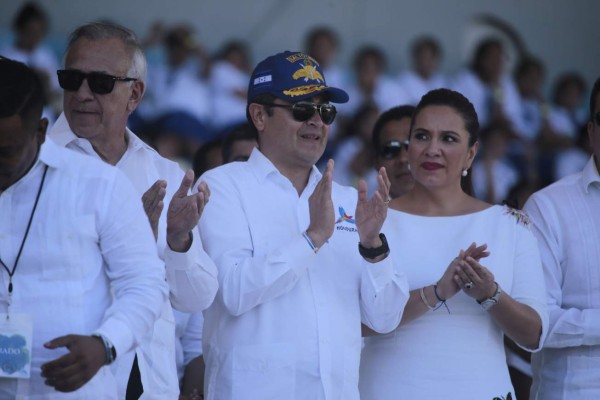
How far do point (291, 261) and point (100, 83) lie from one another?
3.65ft

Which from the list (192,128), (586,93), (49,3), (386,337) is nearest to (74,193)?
(386,337)

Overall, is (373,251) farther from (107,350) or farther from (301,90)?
(107,350)

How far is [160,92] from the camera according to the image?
9062 millimetres

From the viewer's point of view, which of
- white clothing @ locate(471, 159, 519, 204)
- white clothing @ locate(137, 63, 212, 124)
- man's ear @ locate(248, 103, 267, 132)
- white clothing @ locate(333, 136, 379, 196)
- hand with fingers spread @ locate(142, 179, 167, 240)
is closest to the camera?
hand with fingers spread @ locate(142, 179, 167, 240)

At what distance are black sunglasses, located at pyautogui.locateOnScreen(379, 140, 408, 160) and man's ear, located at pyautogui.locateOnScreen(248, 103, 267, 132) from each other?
4.06ft

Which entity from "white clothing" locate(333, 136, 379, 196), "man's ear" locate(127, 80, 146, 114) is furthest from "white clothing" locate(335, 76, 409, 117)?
"man's ear" locate(127, 80, 146, 114)

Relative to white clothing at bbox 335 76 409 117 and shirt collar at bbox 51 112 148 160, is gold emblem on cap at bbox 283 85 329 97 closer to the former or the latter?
shirt collar at bbox 51 112 148 160

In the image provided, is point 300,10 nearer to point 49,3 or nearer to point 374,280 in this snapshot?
point 49,3

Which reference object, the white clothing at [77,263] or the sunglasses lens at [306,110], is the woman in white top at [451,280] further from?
the white clothing at [77,263]

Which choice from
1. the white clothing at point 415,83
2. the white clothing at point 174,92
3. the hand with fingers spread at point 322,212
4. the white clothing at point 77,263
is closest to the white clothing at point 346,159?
the white clothing at point 174,92

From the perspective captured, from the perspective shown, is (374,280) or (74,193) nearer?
(74,193)

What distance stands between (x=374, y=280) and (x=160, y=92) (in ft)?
17.6

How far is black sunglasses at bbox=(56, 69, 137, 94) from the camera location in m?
4.27

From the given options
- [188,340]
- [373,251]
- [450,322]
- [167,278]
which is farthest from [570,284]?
[167,278]
